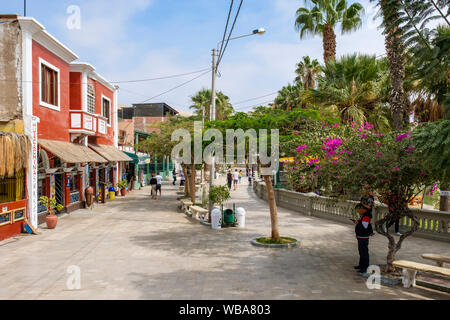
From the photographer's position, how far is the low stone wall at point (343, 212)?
12.0 metres

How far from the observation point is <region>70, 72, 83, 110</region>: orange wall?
67.1ft

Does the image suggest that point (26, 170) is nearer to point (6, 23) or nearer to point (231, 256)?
point (6, 23)

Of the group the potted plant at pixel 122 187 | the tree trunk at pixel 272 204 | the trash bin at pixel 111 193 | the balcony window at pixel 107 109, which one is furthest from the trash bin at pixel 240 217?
the potted plant at pixel 122 187

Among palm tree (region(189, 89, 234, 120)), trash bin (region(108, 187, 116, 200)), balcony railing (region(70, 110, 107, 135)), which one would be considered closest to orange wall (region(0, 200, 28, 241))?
balcony railing (region(70, 110, 107, 135))

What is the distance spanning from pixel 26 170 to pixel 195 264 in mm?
8217

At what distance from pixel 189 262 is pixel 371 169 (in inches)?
202

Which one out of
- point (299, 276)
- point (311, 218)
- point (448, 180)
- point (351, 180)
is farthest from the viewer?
point (311, 218)

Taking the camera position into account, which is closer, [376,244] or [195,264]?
[195,264]

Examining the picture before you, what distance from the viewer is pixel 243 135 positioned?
39.3 feet

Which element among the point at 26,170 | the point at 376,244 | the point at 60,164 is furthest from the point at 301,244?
the point at 60,164

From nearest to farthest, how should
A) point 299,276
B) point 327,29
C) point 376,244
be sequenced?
point 299,276 → point 376,244 → point 327,29

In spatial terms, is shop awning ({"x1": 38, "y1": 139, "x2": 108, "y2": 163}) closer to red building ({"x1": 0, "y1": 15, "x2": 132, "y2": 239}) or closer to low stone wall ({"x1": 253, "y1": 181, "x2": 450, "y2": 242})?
red building ({"x1": 0, "y1": 15, "x2": 132, "y2": 239})

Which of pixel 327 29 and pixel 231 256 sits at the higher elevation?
pixel 327 29

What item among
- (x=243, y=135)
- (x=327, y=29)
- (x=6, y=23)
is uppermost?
(x=327, y=29)
